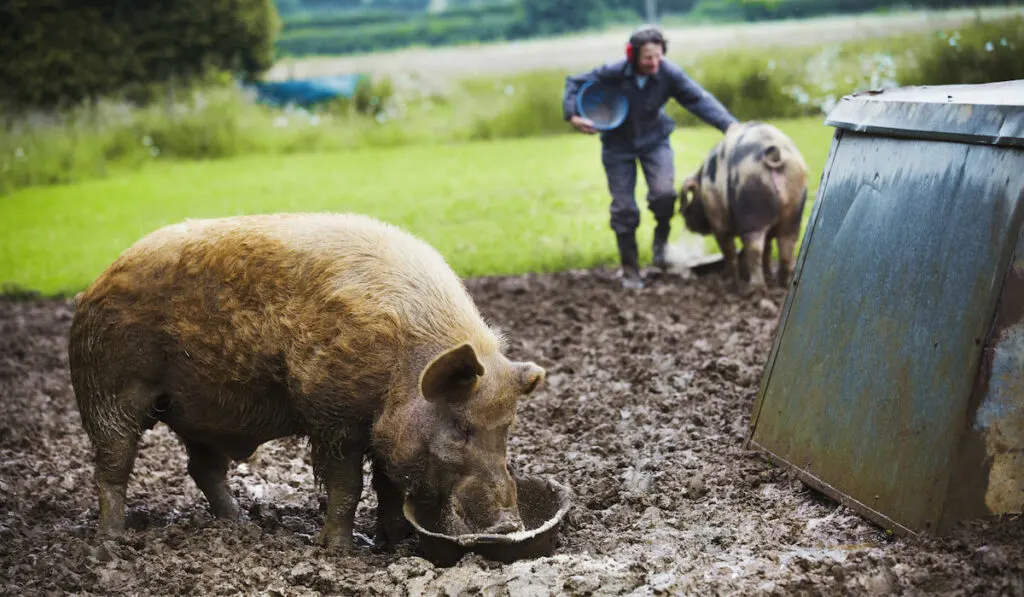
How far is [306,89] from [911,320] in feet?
31.0

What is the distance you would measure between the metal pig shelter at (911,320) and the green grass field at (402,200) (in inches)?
210

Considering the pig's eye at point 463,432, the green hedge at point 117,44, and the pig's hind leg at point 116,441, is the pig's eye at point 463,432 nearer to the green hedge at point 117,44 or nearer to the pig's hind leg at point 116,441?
the pig's hind leg at point 116,441

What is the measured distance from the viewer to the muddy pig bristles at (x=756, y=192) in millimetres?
7277

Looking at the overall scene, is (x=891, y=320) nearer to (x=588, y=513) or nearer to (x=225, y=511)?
(x=588, y=513)

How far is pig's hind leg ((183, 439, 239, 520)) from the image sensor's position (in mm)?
4484

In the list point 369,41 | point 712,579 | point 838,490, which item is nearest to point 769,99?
point 369,41

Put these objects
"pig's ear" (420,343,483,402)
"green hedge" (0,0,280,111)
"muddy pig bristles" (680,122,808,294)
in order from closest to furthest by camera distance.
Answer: "pig's ear" (420,343,483,402) → "muddy pig bristles" (680,122,808,294) → "green hedge" (0,0,280,111)

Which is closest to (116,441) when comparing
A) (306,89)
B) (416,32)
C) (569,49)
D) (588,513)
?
(588,513)

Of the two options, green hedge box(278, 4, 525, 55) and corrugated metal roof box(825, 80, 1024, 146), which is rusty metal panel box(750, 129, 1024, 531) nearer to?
corrugated metal roof box(825, 80, 1024, 146)

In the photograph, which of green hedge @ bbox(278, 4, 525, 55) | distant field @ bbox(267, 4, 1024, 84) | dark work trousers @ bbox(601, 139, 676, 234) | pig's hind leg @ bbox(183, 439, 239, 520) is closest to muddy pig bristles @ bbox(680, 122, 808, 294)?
dark work trousers @ bbox(601, 139, 676, 234)

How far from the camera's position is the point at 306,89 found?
1202 centimetres

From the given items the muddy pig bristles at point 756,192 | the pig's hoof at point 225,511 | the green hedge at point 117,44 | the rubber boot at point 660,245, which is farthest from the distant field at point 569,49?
the pig's hoof at point 225,511

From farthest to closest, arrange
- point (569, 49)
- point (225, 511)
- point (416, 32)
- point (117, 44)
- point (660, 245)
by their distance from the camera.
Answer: point (416, 32) → point (569, 49) → point (117, 44) → point (660, 245) → point (225, 511)

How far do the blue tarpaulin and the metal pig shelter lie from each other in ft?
28.0
